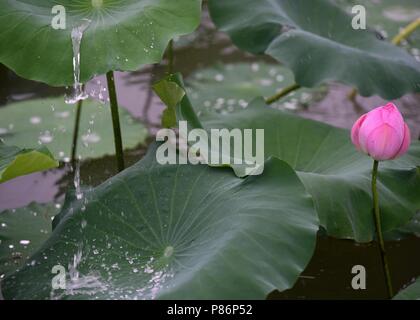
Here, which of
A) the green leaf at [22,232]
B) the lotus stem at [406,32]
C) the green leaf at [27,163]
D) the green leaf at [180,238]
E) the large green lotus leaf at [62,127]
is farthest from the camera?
the lotus stem at [406,32]

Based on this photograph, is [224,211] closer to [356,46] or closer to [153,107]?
[356,46]

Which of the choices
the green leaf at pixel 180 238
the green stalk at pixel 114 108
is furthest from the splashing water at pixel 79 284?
the green stalk at pixel 114 108

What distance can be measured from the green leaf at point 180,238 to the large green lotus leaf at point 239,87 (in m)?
1.08

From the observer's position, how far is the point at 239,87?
2918 millimetres

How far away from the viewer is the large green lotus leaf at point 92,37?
1754 mm

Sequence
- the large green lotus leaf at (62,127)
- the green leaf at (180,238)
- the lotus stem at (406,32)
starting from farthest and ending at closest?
the lotus stem at (406,32) → the large green lotus leaf at (62,127) → the green leaf at (180,238)

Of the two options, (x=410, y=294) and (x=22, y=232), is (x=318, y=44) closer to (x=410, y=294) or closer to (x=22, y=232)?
(x=410, y=294)

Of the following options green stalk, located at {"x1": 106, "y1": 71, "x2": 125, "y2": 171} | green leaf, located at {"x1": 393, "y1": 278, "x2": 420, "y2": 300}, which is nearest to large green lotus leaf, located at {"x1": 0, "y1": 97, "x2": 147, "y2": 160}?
green stalk, located at {"x1": 106, "y1": 71, "x2": 125, "y2": 171}

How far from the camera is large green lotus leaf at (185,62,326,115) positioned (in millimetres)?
2799

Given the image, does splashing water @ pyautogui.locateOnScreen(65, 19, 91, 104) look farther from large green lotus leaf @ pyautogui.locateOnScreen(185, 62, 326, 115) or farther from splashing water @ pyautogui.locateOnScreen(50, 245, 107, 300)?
large green lotus leaf @ pyautogui.locateOnScreen(185, 62, 326, 115)

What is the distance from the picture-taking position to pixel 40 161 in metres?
1.57

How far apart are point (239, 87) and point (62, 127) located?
→ 0.70 metres

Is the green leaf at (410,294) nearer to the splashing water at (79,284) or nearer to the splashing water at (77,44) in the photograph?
the splashing water at (79,284)

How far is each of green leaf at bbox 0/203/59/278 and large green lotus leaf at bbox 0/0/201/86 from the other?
1.36ft
